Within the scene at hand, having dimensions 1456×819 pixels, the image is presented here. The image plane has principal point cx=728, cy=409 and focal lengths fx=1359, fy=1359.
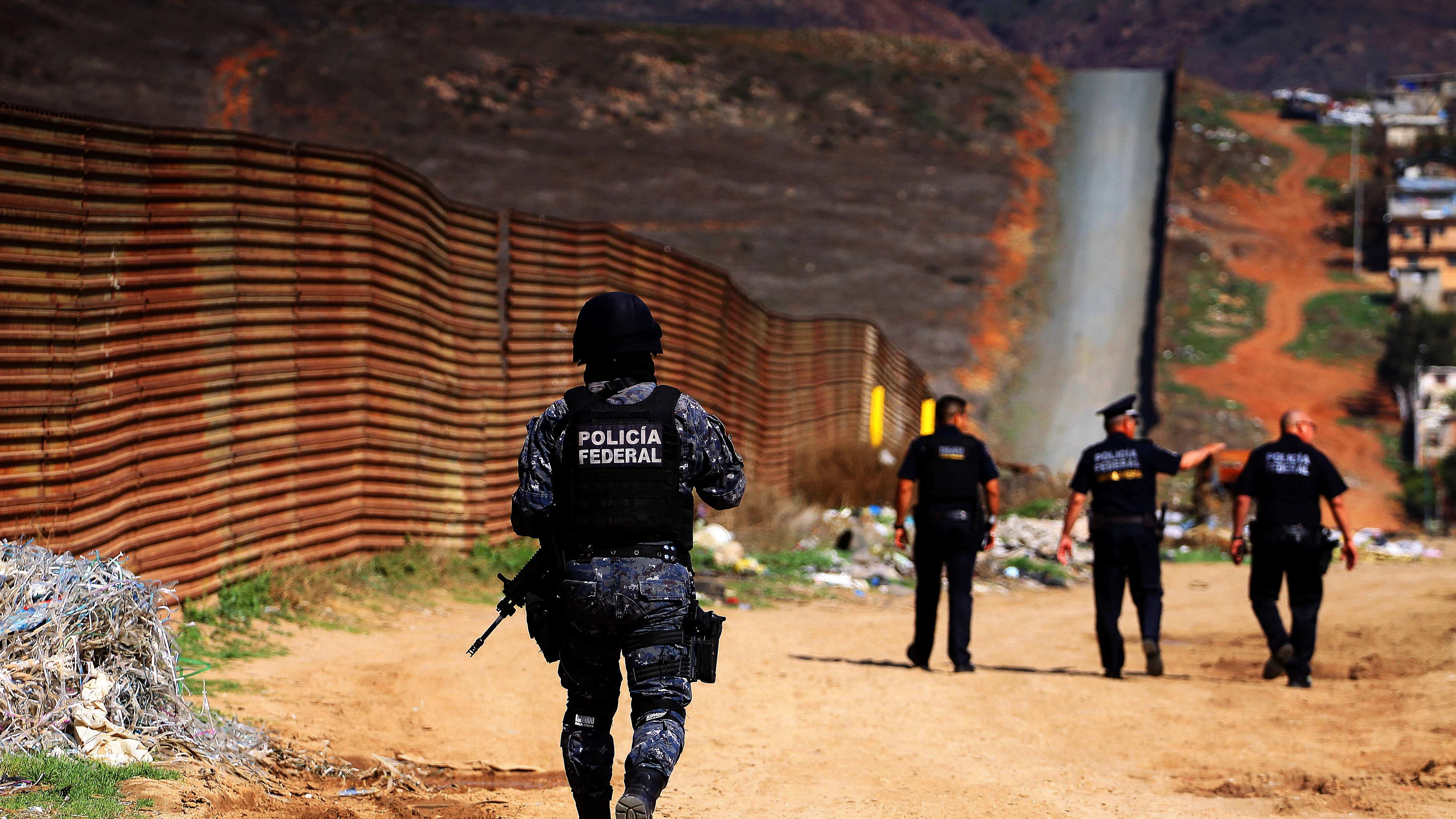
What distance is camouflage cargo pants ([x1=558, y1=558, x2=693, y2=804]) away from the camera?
452 cm

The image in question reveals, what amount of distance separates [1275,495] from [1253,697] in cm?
146

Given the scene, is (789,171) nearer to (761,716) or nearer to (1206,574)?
(1206,574)

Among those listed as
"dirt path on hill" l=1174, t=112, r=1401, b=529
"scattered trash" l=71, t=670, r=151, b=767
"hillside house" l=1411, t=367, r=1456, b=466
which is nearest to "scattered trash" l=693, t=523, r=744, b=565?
"scattered trash" l=71, t=670, r=151, b=767

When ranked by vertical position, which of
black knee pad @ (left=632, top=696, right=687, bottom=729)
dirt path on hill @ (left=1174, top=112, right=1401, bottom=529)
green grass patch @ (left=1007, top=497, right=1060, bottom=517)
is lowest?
green grass patch @ (left=1007, top=497, right=1060, bottom=517)

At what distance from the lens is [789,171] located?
195 feet

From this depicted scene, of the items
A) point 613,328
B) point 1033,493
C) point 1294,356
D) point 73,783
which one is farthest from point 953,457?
point 1294,356

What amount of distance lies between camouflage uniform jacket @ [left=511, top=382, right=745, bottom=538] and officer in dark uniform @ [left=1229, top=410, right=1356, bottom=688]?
5722 mm

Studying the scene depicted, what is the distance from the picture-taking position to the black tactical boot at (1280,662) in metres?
9.30

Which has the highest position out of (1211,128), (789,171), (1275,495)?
(1211,128)

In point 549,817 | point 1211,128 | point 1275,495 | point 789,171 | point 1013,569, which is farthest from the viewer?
point 1211,128

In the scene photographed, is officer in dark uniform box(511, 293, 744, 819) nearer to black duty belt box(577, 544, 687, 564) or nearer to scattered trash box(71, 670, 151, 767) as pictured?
black duty belt box(577, 544, 687, 564)

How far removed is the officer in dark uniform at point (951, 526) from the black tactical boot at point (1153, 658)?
4.02 feet

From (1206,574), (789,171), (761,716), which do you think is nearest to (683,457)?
(761,716)

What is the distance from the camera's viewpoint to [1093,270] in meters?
50.6
